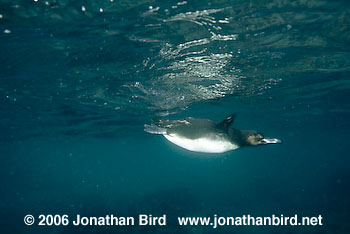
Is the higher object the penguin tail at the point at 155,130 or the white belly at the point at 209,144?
the penguin tail at the point at 155,130

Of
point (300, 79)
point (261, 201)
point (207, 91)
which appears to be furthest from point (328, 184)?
point (207, 91)

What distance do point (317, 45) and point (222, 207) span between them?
21.3 metres

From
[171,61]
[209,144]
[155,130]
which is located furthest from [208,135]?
[171,61]

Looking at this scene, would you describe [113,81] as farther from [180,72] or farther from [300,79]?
[300,79]

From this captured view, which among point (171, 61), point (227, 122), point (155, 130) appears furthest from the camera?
point (171, 61)

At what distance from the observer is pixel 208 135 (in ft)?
14.1

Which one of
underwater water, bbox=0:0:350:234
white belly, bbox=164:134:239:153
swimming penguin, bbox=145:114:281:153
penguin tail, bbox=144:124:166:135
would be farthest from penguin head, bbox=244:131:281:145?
underwater water, bbox=0:0:350:234

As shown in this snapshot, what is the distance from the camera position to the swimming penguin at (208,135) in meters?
4.16

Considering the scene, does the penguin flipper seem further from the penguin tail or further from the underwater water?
the underwater water

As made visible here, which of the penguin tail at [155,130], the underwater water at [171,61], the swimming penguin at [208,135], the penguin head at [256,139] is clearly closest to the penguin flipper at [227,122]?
the swimming penguin at [208,135]

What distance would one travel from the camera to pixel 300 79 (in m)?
12.4

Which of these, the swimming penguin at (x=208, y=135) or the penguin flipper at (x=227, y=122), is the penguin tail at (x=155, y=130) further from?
the penguin flipper at (x=227, y=122)

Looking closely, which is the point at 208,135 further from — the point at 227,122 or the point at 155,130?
the point at 155,130

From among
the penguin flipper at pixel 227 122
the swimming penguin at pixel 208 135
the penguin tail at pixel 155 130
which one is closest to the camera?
the penguin flipper at pixel 227 122
